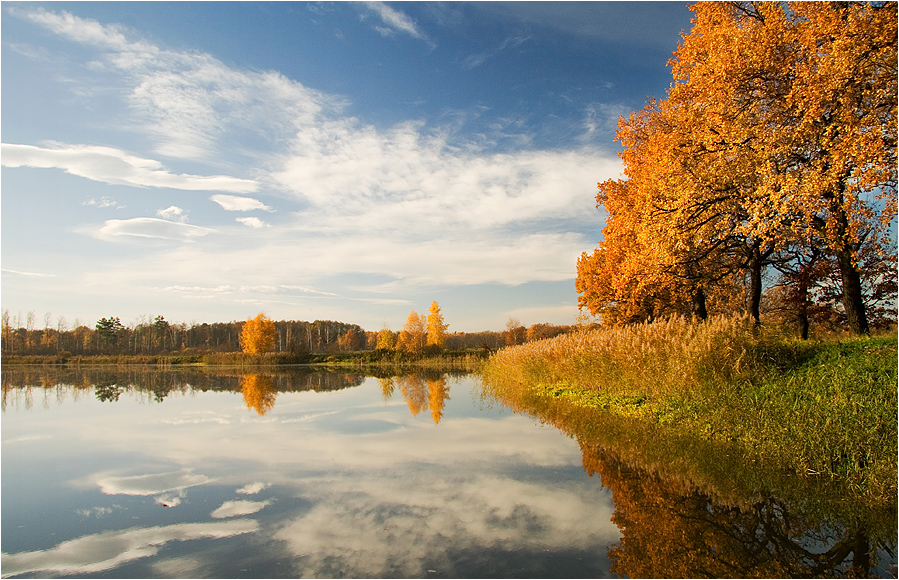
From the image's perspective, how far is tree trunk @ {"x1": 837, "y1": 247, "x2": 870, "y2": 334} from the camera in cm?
1324

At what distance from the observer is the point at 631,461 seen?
25.7 ft

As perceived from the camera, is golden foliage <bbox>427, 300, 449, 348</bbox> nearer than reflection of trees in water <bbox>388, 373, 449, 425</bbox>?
No

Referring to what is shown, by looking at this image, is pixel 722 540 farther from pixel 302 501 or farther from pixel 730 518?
pixel 302 501

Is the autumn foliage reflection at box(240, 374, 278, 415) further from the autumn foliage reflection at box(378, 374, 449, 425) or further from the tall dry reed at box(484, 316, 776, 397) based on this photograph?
the tall dry reed at box(484, 316, 776, 397)

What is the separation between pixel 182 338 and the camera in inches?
4232

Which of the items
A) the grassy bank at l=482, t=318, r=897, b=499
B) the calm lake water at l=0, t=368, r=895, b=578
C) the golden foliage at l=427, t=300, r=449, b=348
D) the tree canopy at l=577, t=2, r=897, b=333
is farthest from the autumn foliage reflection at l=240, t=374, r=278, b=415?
the golden foliage at l=427, t=300, r=449, b=348

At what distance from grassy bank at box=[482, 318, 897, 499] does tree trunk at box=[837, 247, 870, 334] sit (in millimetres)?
2767

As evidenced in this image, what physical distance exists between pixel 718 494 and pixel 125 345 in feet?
376

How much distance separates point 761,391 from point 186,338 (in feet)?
381

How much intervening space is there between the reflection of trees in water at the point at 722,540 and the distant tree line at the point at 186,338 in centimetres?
6743

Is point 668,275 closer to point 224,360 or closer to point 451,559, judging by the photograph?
point 451,559

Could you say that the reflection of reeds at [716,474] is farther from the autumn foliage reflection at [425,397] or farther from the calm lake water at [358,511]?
the autumn foliage reflection at [425,397]

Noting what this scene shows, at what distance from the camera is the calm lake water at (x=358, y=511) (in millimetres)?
4547

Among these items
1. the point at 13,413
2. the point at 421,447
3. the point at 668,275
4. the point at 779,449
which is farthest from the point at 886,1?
the point at 13,413
